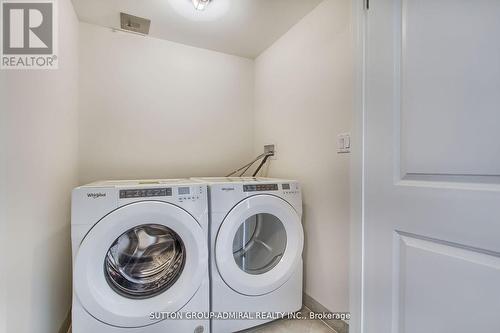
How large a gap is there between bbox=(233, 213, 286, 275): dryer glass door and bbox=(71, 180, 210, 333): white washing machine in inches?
11.0

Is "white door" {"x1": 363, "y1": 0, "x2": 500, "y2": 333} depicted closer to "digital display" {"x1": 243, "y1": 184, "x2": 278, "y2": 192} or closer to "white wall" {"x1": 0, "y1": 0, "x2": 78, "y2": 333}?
"digital display" {"x1": 243, "y1": 184, "x2": 278, "y2": 192}

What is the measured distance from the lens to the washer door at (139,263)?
1.01 m

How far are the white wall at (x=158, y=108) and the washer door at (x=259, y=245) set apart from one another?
33.3 inches

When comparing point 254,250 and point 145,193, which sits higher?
point 145,193

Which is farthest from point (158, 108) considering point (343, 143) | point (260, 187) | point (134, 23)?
point (343, 143)

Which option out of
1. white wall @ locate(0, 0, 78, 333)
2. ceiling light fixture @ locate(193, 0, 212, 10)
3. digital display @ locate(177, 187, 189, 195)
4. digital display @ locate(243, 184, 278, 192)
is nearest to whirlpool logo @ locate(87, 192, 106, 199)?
white wall @ locate(0, 0, 78, 333)

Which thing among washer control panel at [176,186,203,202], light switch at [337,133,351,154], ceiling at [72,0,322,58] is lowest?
washer control panel at [176,186,203,202]

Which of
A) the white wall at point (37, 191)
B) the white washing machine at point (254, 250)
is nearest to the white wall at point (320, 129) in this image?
the white washing machine at point (254, 250)

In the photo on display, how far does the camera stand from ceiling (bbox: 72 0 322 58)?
1.49 m

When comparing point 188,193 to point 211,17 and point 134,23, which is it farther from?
point 134,23

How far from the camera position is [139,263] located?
123cm
